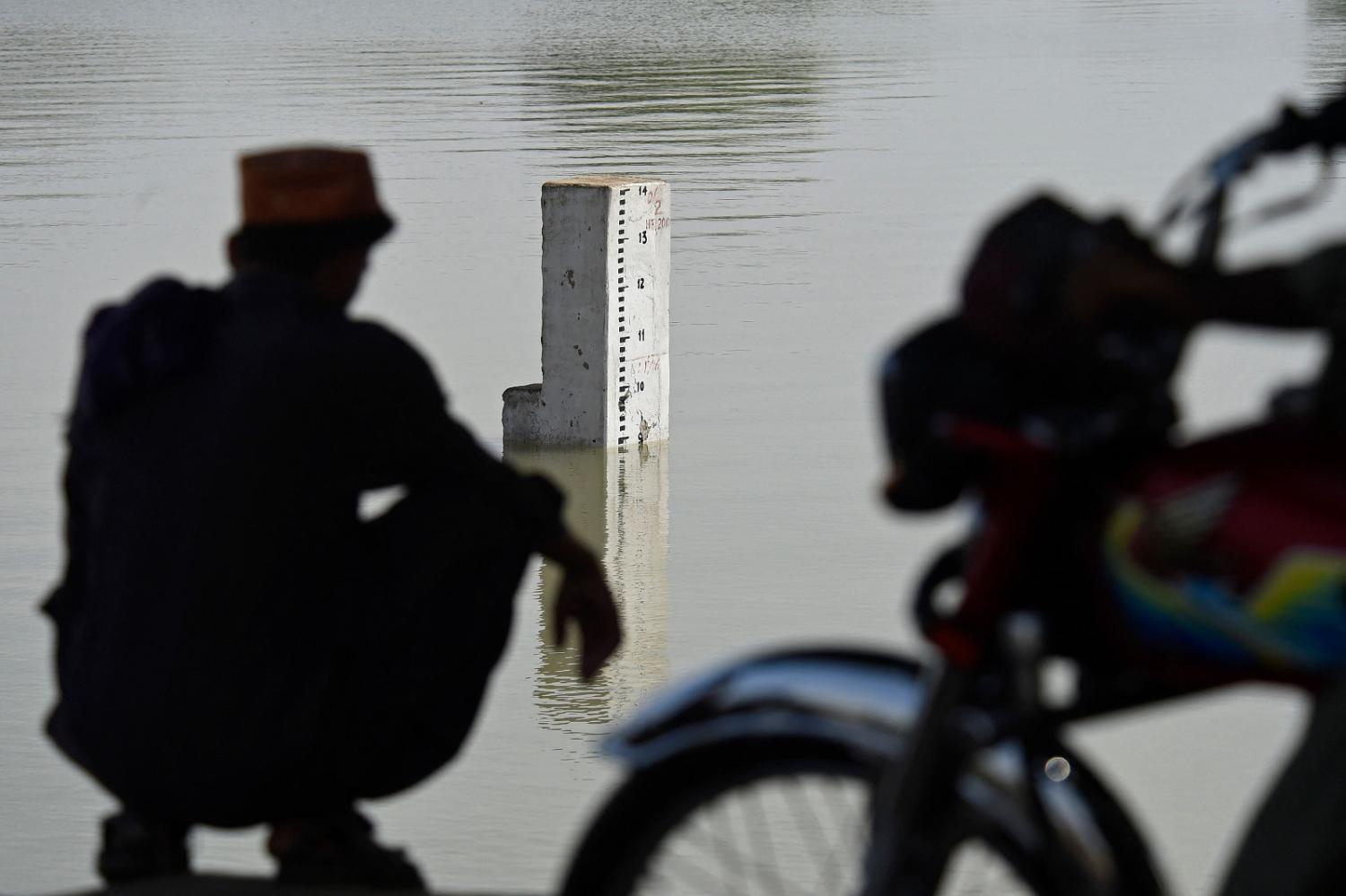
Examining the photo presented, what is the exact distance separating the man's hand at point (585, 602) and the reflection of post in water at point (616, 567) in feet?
6.52

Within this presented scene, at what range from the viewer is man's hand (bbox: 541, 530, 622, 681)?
359 cm

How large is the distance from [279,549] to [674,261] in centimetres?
944

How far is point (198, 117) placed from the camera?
19625 mm

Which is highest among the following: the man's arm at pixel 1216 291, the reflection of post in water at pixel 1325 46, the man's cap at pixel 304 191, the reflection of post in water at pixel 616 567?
the man's arm at pixel 1216 291

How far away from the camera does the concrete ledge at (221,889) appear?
11.4ft

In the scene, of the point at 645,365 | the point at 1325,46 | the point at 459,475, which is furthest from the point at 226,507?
the point at 1325,46

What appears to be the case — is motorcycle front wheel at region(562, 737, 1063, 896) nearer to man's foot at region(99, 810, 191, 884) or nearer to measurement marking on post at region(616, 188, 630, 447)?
man's foot at region(99, 810, 191, 884)

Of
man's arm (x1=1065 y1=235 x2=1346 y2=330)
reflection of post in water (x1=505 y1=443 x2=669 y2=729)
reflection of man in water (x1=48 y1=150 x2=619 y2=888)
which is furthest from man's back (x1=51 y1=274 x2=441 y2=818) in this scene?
reflection of post in water (x1=505 y1=443 x2=669 y2=729)

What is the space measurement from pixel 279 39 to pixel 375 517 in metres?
28.9

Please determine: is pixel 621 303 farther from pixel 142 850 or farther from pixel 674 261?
pixel 142 850

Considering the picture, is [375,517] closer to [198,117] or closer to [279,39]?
[198,117]

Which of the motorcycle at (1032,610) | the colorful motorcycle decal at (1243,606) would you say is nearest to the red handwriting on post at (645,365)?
the motorcycle at (1032,610)

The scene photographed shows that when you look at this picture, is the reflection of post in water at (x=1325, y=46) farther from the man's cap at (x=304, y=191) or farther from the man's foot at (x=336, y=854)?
the man's foot at (x=336, y=854)

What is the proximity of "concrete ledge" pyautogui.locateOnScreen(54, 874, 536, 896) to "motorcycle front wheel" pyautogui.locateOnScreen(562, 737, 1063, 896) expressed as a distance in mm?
763
